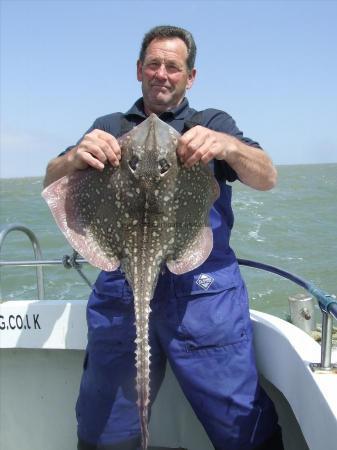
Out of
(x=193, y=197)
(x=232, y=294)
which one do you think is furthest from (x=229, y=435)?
(x=193, y=197)

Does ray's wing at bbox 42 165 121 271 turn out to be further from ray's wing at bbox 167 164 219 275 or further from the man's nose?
the man's nose

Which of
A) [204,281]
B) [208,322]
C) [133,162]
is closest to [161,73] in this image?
[133,162]

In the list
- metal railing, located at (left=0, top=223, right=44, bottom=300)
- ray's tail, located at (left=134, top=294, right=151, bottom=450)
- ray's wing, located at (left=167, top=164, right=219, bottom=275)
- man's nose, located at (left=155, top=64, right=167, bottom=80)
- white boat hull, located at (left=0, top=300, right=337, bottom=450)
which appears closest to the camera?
ray's tail, located at (left=134, top=294, right=151, bottom=450)

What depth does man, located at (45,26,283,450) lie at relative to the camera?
2.66 m

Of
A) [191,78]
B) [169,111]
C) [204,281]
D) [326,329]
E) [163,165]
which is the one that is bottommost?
[326,329]

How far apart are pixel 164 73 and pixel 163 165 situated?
2.74 feet

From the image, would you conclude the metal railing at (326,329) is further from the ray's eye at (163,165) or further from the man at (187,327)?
the ray's eye at (163,165)

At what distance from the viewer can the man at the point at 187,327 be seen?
2664 millimetres

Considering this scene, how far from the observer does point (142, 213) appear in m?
2.29

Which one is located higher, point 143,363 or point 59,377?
point 143,363

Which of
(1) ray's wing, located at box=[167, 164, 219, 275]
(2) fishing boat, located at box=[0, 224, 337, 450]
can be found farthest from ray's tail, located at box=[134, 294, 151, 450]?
(2) fishing boat, located at box=[0, 224, 337, 450]

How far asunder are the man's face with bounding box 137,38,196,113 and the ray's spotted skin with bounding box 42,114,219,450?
0.63 m

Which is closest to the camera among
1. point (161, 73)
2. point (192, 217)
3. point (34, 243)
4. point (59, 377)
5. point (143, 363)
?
point (143, 363)

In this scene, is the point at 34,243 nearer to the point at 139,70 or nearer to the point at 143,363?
the point at 139,70
